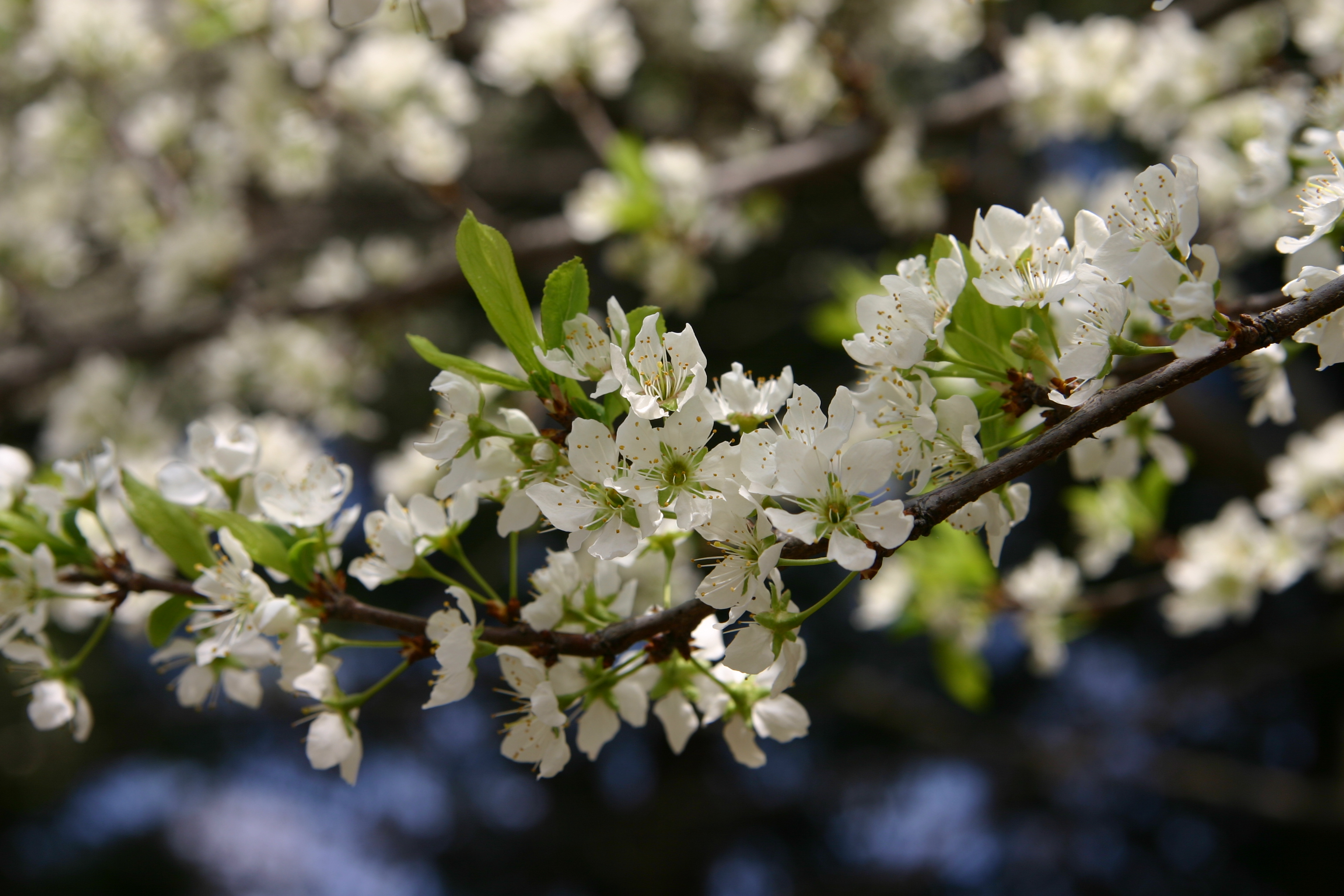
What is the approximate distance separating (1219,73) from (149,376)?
375 centimetres

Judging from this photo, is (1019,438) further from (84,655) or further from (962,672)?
(962,672)

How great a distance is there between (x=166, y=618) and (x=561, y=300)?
511mm

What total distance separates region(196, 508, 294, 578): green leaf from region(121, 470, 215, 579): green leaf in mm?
63

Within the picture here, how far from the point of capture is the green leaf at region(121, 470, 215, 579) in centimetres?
82

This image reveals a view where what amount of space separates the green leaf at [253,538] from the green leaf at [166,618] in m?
0.10

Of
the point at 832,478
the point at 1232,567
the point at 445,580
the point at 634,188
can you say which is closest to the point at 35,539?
the point at 445,580

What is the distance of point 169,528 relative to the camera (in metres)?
0.83

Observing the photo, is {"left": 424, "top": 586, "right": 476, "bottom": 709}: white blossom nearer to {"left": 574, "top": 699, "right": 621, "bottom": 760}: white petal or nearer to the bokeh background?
{"left": 574, "top": 699, "right": 621, "bottom": 760}: white petal

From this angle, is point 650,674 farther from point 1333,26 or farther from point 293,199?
point 293,199

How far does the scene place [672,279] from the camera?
7.07 feet

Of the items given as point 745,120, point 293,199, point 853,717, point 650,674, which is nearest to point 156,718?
point 293,199

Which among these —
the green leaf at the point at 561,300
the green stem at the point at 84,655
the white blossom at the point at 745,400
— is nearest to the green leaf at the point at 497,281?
the green leaf at the point at 561,300

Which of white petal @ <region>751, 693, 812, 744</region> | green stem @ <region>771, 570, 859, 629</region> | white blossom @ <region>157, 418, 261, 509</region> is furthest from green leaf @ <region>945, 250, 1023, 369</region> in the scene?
white blossom @ <region>157, 418, 261, 509</region>

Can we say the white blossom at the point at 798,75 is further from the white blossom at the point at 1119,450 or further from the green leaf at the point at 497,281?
the green leaf at the point at 497,281
